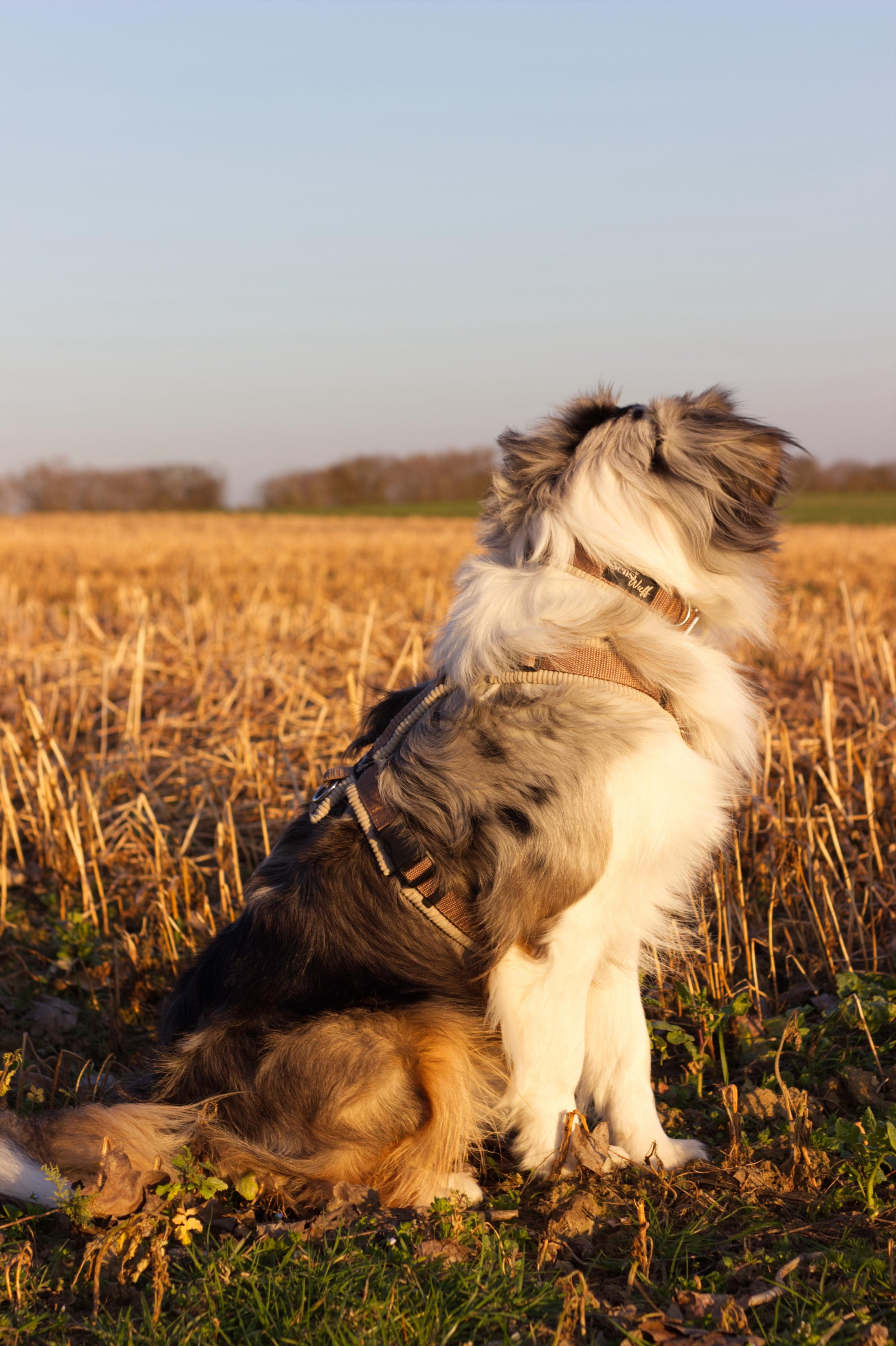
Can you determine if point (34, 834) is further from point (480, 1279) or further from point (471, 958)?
point (480, 1279)

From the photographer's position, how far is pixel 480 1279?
2.26 meters

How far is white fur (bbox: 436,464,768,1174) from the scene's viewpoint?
2625mm

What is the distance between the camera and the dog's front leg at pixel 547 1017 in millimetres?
2617

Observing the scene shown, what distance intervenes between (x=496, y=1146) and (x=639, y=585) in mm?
1870

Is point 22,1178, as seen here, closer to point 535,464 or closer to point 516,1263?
point 516,1263

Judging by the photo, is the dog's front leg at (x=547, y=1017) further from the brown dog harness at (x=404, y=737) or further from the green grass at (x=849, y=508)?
the green grass at (x=849, y=508)

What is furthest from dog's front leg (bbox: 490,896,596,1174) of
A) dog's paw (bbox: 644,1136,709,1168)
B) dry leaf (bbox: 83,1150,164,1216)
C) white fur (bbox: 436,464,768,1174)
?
dry leaf (bbox: 83,1150,164,1216)

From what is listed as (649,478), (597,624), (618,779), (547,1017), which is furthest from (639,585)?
(547,1017)

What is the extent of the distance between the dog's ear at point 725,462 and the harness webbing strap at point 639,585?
0.79 feet

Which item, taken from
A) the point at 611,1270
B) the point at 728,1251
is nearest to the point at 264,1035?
the point at 611,1270

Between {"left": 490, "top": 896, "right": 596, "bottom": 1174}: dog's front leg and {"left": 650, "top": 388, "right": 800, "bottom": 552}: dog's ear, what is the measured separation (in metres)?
1.29

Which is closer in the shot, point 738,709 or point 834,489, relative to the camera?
point 738,709

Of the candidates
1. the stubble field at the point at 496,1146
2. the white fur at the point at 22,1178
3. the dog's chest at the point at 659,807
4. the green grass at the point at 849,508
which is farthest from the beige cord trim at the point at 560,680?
the green grass at the point at 849,508

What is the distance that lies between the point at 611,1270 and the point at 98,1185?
135 centimetres
